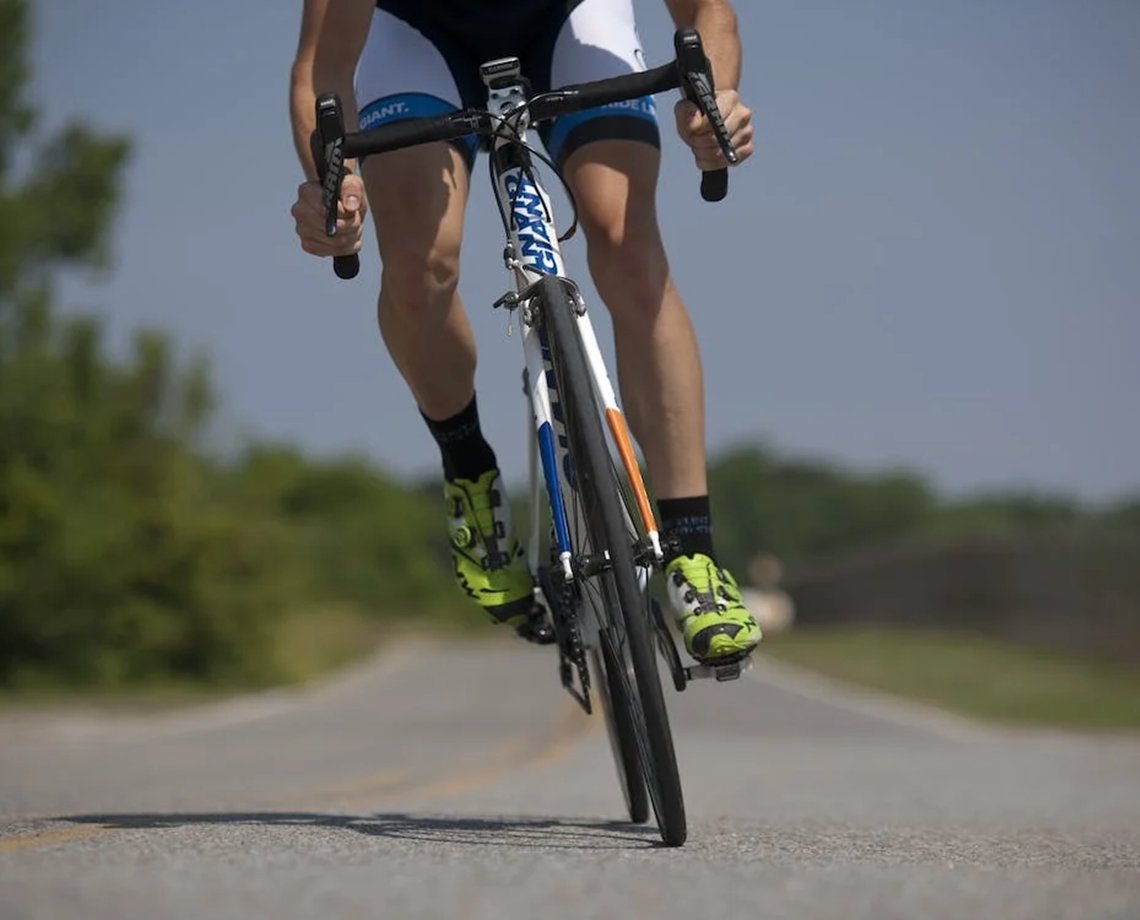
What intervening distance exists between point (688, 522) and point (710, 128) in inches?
37.9

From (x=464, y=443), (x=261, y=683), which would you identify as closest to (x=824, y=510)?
(x=261, y=683)

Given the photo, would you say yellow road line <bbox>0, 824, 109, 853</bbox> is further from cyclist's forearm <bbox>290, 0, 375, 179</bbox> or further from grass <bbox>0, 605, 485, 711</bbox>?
grass <bbox>0, 605, 485, 711</bbox>

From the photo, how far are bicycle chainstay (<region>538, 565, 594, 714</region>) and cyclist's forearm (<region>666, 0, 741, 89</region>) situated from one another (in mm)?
1247

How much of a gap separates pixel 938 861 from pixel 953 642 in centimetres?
3744

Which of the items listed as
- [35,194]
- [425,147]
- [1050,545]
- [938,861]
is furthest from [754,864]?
[1050,545]

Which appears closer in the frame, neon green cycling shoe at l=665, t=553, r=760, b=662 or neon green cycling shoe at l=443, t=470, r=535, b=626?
neon green cycling shoe at l=665, t=553, r=760, b=662

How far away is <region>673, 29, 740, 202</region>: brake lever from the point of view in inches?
154

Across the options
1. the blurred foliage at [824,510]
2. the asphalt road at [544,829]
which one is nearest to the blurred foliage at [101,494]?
the asphalt road at [544,829]

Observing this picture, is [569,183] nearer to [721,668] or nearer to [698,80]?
[698,80]

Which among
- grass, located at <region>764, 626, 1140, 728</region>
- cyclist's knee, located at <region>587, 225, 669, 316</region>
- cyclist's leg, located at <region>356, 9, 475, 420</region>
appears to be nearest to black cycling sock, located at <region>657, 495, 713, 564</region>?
cyclist's knee, located at <region>587, 225, 669, 316</region>

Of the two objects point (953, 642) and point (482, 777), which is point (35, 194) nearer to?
point (482, 777)

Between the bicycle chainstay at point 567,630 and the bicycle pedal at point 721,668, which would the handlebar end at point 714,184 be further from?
the bicycle pedal at point 721,668

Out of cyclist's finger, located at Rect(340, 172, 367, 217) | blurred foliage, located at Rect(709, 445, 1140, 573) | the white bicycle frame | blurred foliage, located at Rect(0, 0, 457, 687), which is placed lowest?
blurred foliage, located at Rect(709, 445, 1140, 573)

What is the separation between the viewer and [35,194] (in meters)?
25.5
